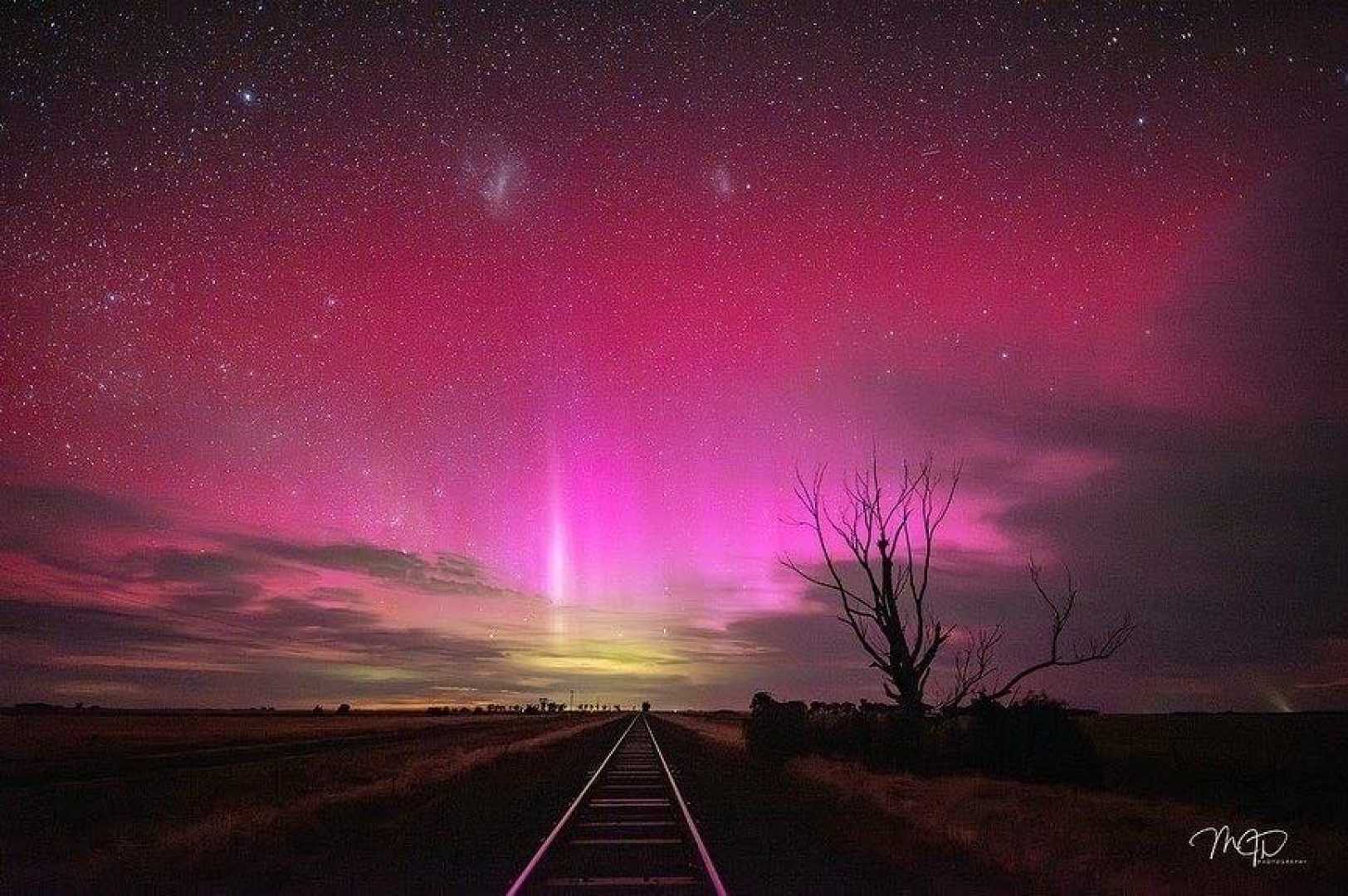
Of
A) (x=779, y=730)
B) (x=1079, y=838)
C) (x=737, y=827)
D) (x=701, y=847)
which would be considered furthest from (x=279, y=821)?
(x=779, y=730)

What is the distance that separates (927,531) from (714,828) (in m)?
15.4

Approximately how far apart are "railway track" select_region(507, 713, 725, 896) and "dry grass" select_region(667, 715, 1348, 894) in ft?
11.1

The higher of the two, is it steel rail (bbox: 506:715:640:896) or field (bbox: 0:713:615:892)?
steel rail (bbox: 506:715:640:896)

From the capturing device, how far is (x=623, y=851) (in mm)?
12055

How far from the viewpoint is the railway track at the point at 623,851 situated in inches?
379

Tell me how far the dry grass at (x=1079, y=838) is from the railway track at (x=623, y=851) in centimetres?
338

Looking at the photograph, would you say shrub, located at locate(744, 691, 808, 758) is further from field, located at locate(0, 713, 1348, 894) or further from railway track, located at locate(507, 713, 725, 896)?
railway track, located at locate(507, 713, 725, 896)

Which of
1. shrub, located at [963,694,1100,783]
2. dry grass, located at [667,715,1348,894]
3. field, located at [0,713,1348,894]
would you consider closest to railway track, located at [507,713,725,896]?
field, located at [0,713,1348,894]

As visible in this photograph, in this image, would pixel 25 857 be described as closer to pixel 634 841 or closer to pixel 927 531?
pixel 634 841

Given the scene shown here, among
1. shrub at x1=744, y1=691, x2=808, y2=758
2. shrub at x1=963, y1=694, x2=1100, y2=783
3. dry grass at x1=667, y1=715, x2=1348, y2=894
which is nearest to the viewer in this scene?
dry grass at x1=667, y1=715, x2=1348, y2=894

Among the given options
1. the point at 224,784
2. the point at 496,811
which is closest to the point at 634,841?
the point at 496,811

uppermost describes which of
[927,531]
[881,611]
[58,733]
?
[927,531]

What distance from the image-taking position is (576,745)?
4631cm

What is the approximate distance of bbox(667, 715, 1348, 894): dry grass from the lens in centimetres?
1001
